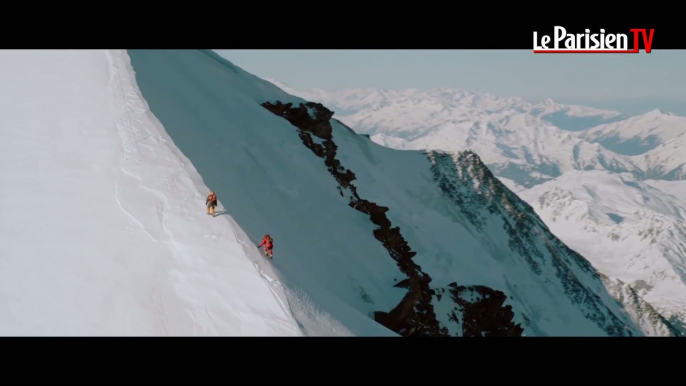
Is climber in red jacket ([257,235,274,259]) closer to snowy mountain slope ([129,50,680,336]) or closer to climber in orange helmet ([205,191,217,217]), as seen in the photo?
snowy mountain slope ([129,50,680,336])

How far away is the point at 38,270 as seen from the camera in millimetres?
17906

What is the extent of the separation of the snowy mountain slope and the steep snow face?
236cm

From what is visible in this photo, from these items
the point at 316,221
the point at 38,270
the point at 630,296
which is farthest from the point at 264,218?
the point at 630,296

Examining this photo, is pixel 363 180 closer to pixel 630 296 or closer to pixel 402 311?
pixel 402 311

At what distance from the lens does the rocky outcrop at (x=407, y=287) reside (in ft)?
119

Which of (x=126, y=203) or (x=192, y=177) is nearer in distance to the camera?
(x=126, y=203)

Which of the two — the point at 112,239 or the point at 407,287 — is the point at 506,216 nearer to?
the point at 407,287

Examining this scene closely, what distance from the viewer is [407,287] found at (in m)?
39.2

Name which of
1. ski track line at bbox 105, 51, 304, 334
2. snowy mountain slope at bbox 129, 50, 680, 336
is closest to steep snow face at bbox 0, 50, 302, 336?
ski track line at bbox 105, 51, 304, 334

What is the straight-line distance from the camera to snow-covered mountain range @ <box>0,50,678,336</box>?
17.1 m

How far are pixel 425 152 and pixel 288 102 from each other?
106 feet

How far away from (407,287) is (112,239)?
80.8 feet

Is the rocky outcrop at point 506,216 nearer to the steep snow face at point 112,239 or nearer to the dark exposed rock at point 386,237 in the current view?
the dark exposed rock at point 386,237

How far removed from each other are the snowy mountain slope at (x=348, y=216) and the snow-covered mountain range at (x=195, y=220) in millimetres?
214
